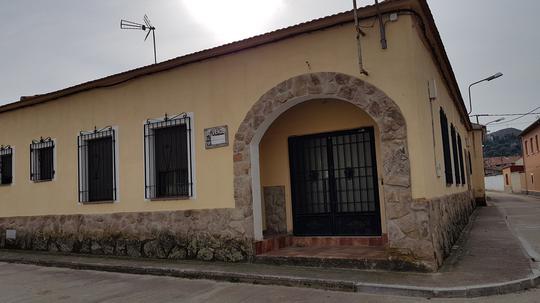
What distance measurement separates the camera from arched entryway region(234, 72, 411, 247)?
6.43 meters

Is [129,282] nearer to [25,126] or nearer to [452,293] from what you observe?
[452,293]

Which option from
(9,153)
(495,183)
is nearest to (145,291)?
(9,153)

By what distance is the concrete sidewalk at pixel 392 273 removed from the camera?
5367 millimetres

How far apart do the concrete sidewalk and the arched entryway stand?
2.68ft

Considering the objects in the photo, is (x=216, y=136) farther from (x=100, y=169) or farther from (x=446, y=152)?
(x=446, y=152)

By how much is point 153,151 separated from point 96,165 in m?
1.70

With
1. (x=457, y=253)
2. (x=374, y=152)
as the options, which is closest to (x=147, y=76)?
(x=374, y=152)

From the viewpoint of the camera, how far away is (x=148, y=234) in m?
8.67

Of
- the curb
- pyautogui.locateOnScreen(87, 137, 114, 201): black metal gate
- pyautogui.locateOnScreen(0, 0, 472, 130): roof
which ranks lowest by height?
the curb

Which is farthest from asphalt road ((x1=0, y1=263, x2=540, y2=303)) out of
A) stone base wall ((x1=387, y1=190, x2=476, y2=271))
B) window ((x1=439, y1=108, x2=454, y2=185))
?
window ((x1=439, y1=108, x2=454, y2=185))

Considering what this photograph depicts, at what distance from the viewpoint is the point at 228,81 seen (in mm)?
8023

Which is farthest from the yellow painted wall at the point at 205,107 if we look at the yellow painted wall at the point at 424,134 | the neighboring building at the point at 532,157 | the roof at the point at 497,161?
the roof at the point at 497,161

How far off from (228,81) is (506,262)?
5.26 meters

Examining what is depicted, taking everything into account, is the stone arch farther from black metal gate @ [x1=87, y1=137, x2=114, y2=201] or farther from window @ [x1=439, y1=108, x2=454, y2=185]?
black metal gate @ [x1=87, y1=137, x2=114, y2=201]
